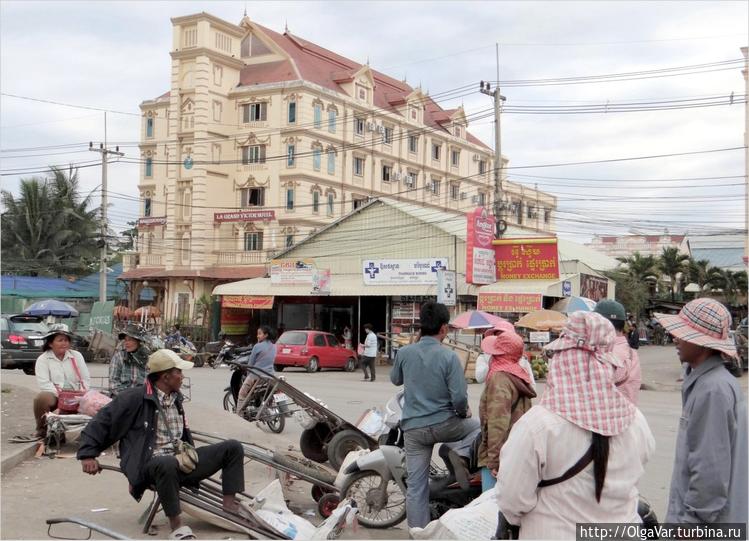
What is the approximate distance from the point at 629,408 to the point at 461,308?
2882 centimetres

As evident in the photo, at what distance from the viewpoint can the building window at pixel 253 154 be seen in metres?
50.3

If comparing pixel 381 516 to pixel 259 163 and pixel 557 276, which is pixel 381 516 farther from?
pixel 259 163

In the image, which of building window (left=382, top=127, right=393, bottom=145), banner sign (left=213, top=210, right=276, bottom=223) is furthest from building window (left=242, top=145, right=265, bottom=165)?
building window (left=382, top=127, right=393, bottom=145)

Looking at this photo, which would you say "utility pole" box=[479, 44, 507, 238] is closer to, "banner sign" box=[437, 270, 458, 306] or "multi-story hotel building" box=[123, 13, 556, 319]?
"banner sign" box=[437, 270, 458, 306]

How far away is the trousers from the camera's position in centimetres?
602

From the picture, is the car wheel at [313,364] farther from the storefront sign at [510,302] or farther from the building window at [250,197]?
the building window at [250,197]

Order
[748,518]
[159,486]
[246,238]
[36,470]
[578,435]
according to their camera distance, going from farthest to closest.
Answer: [246,238] → [36,470] → [159,486] → [748,518] → [578,435]

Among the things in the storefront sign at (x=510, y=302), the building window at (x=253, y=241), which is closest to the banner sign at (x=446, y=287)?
the storefront sign at (x=510, y=302)

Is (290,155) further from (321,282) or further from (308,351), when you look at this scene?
Answer: (308,351)

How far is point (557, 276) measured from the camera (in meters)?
29.5

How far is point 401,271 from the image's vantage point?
32125 mm

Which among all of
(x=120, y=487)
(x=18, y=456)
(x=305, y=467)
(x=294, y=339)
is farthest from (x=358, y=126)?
(x=305, y=467)

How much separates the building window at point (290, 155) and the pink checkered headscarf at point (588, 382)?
154 feet

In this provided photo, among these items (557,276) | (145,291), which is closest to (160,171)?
(145,291)
